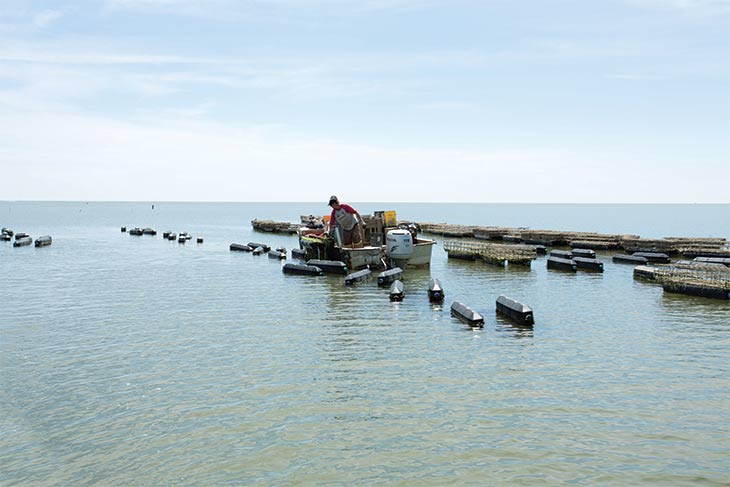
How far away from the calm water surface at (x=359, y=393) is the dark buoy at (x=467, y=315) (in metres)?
0.95

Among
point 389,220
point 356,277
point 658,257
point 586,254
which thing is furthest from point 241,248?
point 658,257

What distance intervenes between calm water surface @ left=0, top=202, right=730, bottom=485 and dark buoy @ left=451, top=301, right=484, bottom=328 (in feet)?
3.10

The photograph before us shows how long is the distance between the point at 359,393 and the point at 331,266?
43.6 metres

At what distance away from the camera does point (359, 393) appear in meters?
25.6

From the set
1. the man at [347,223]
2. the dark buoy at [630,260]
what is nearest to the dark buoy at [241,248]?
the man at [347,223]

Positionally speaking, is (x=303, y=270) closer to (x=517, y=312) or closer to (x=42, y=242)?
(x=517, y=312)

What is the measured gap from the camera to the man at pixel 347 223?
6906 centimetres

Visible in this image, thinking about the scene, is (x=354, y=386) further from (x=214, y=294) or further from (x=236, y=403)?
(x=214, y=294)

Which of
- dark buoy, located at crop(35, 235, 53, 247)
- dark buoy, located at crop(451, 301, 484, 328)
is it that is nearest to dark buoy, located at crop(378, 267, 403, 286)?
dark buoy, located at crop(451, 301, 484, 328)

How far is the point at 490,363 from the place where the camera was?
1179 inches

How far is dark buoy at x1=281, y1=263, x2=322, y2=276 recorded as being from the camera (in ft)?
223

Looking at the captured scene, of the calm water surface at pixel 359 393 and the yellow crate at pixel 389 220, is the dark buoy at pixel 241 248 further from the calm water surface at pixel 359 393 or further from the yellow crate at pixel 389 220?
the calm water surface at pixel 359 393

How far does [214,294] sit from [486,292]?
28.2 metres

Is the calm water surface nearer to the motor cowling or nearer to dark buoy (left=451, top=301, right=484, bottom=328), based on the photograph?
dark buoy (left=451, top=301, right=484, bottom=328)
